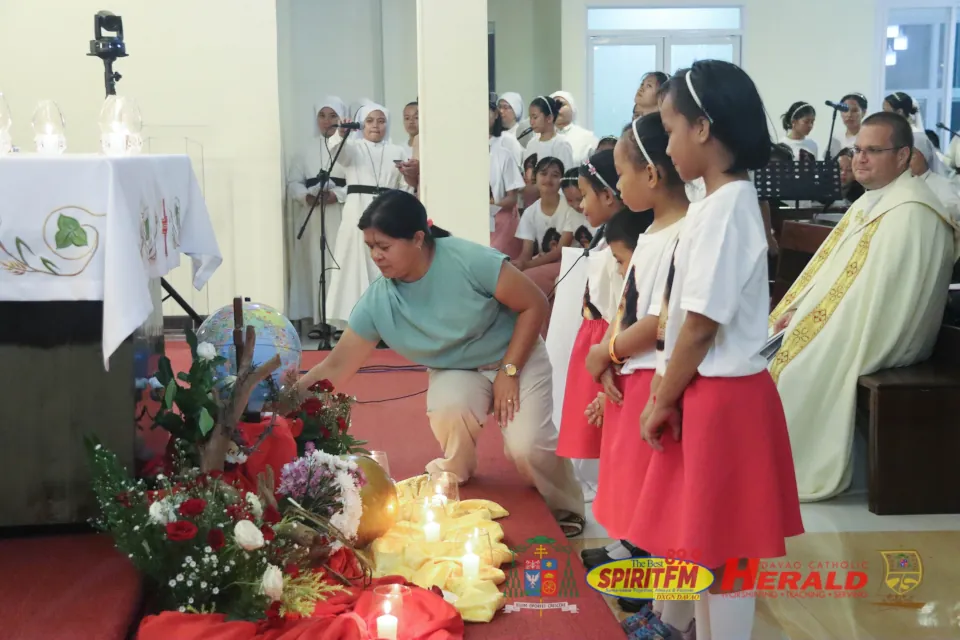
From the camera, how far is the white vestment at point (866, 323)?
3848 mm

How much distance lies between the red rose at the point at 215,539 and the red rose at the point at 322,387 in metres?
0.99

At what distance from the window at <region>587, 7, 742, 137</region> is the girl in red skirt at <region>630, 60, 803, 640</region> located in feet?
31.3

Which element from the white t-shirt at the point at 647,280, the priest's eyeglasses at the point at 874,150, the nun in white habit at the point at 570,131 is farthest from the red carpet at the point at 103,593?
the nun in white habit at the point at 570,131

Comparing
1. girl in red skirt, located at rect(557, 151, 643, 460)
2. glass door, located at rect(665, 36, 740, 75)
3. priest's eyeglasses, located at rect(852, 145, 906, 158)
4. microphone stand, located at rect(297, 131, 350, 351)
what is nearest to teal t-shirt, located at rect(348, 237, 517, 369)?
girl in red skirt, located at rect(557, 151, 643, 460)

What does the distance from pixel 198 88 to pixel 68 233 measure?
484 cm

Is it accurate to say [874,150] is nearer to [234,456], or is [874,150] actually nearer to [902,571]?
[902,571]

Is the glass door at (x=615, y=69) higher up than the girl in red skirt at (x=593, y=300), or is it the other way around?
the glass door at (x=615, y=69)

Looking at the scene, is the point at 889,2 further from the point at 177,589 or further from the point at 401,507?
the point at 177,589

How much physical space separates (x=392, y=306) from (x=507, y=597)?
1.13m

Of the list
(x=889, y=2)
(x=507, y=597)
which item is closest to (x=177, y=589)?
(x=507, y=597)

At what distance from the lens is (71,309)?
2.61 m

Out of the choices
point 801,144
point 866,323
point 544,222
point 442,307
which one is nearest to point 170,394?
point 442,307

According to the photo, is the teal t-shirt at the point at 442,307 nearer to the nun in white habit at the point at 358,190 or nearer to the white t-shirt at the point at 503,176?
the white t-shirt at the point at 503,176

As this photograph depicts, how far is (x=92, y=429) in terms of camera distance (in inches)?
104
